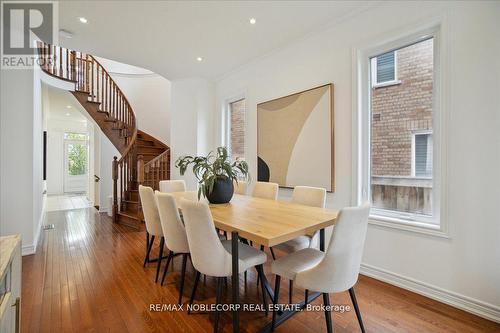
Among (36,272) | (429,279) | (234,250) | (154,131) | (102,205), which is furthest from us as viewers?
(154,131)

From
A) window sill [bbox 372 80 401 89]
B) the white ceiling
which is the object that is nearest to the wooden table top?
window sill [bbox 372 80 401 89]

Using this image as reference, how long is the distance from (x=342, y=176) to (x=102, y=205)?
18.4ft

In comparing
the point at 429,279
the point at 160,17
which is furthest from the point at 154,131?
the point at 429,279

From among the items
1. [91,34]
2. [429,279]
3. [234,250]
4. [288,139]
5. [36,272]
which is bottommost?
[36,272]

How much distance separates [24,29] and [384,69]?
428 cm

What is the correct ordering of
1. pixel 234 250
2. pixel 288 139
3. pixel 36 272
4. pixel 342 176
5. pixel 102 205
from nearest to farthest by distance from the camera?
pixel 234 250 < pixel 36 272 < pixel 342 176 < pixel 288 139 < pixel 102 205

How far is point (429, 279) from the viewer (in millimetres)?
2076

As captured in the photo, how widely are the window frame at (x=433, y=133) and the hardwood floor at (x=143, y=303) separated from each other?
0.65m

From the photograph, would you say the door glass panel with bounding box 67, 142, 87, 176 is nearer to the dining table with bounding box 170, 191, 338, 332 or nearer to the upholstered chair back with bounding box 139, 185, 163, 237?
the upholstered chair back with bounding box 139, 185, 163, 237

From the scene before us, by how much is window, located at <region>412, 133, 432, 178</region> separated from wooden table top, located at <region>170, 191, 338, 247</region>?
3.57 feet

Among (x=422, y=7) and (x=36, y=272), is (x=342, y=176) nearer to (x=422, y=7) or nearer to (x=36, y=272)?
(x=422, y=7)

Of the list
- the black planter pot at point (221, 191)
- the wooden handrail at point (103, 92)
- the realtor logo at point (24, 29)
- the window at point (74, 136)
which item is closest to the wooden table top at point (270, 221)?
the black planter pot at point (221, 191)

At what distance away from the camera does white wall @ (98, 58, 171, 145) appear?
6637 millimetres

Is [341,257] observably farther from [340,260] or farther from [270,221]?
[270,221]
